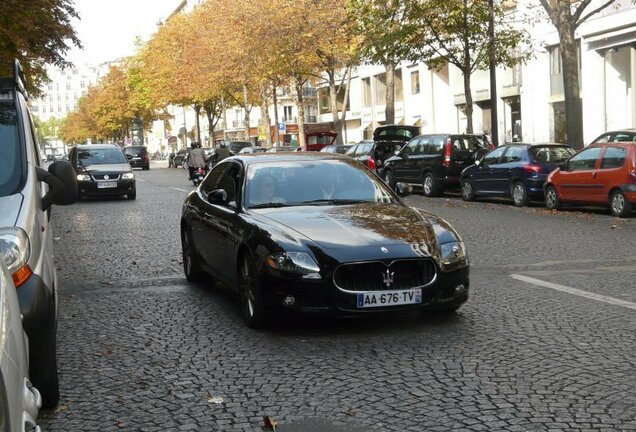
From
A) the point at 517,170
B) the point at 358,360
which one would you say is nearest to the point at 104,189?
the point at 517,170

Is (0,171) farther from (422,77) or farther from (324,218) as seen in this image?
(422,77)

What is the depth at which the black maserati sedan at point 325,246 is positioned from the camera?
6.86 meters

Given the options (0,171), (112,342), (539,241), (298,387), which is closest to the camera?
(298,387)

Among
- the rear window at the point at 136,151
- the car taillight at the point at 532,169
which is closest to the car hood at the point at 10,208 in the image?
the car taillight at the point at 532,169

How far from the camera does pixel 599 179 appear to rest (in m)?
17.9

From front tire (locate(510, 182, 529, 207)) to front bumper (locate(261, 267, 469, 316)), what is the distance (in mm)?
14320

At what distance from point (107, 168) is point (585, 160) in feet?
47.9

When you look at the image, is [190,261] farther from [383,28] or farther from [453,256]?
[383,28]

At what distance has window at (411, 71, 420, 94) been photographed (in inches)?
2069

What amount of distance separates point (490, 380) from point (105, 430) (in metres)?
2.28

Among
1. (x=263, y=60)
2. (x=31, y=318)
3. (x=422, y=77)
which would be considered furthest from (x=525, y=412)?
(x=422, y=77)

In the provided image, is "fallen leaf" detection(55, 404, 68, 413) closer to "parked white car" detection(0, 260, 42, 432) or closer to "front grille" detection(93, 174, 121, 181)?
"parked white car" detection(0, 260, 42, 432)

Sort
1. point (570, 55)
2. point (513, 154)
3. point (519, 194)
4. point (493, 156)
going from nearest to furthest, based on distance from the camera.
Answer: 1. point (519, 194)
2. point (513, 154)
3. point (493, 156)
4. point (570, 55)

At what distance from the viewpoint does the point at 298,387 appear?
219 inches
